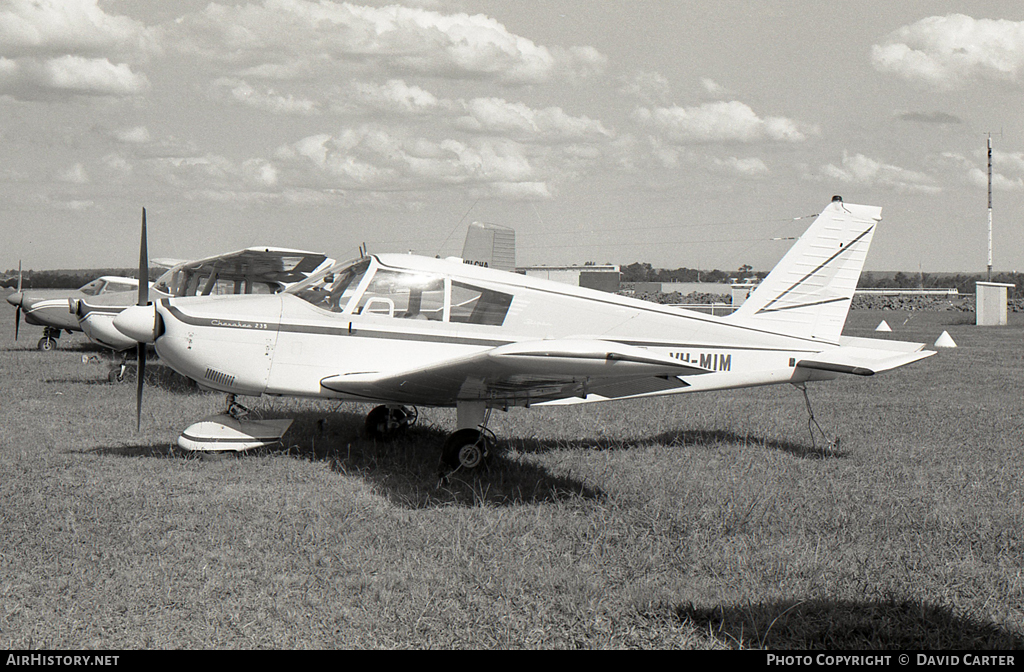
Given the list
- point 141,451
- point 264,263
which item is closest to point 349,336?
point 141,451

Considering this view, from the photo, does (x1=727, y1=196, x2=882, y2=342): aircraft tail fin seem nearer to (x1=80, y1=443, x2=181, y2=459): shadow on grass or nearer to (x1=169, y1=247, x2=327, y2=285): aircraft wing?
(x1=80, y1=443, x2=181, y2=459): shadow on grass

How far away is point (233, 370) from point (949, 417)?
8472 mm

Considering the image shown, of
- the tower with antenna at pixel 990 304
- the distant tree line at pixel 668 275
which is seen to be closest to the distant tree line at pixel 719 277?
→ the distant tree line at pixel 668 275

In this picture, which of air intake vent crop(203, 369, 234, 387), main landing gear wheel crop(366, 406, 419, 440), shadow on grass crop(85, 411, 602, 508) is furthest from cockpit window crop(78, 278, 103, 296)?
air intake vent crop(203, 369, 234, 387)

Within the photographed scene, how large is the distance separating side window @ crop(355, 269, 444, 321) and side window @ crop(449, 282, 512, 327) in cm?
13

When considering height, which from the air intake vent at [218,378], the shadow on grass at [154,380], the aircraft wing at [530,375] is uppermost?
the aircraft wing at [530,375]

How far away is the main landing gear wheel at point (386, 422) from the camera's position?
795cm

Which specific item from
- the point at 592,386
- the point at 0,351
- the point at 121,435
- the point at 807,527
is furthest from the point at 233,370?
the point at 0,351

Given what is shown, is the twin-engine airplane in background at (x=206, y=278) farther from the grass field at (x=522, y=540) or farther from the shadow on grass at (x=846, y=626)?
the shadow on grass at (x=846, y=626)

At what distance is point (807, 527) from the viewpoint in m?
5.12

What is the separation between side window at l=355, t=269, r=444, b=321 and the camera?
22.2 feet

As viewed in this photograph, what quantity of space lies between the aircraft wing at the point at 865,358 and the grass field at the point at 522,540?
0.87 metres

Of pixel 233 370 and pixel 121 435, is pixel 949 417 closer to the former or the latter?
pixel 233 370
